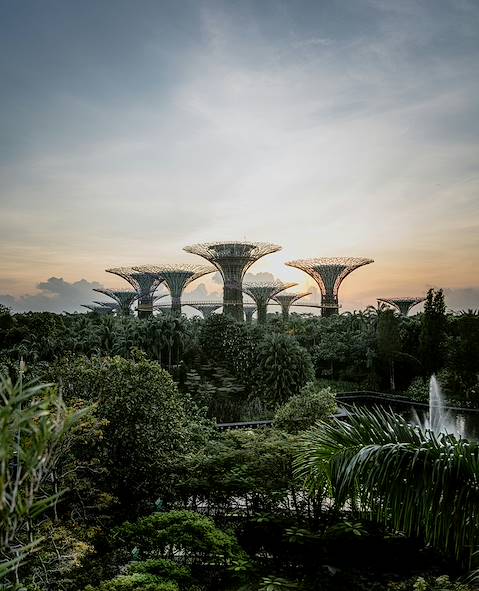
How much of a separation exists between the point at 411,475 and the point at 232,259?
119 ft

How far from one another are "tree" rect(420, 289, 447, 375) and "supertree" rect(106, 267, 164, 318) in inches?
1038

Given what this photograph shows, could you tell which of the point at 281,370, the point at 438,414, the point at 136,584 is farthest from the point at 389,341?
the point at 136,584

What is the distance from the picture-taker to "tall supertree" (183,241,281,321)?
129ft

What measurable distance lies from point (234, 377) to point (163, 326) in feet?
16.0

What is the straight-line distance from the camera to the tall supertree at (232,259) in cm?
3934

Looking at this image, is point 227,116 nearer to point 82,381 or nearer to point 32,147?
point 32,147

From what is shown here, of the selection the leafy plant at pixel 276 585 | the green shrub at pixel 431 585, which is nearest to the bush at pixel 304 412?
the leafy plant at pixel 276 585

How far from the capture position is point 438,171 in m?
13.7

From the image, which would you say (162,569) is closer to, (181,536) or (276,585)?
(181,536)

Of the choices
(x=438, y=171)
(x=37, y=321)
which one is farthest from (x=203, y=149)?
(x=37, y=321)

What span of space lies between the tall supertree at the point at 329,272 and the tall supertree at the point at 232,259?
625 cm

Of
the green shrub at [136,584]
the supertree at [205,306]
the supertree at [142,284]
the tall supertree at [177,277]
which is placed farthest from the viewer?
the supertree at [205,306]

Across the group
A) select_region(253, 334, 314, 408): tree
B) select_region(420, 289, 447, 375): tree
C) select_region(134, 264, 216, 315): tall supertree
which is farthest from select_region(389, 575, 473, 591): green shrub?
select_region(134, 264, 216, 315): tall supertree

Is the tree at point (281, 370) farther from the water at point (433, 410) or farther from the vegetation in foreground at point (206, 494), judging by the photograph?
the vegetation in foreground at point (206, 494)
